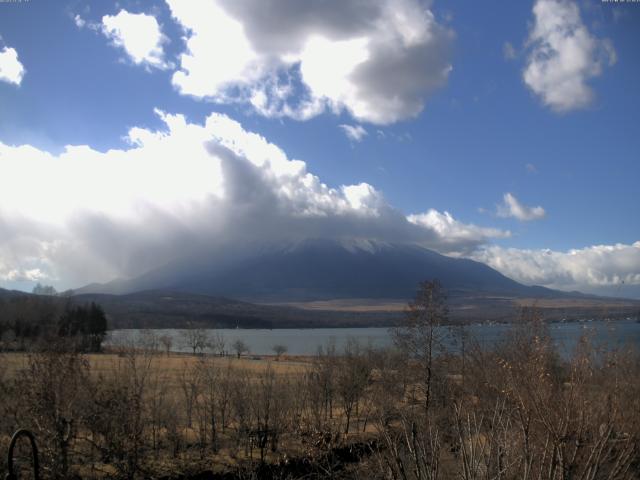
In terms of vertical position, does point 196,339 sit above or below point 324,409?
below

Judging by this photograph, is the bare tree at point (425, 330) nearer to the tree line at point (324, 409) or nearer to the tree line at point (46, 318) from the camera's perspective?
the tree line at point (324, 409)

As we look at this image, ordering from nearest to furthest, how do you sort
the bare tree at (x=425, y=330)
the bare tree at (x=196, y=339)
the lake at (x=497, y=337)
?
1. the lake at (x=497, y=337)
2. the bare tree at (x=425, y=330)
3. the bare tree at (x=196, y=339)

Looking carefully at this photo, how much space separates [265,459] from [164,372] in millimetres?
28189

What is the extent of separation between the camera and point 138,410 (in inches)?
731

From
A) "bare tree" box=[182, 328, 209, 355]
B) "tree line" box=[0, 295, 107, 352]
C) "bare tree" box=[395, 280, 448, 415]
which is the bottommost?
"bare tree" box=[182, 328, 209, 355]

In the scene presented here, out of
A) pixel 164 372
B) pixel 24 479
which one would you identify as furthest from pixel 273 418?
pixel 164 372

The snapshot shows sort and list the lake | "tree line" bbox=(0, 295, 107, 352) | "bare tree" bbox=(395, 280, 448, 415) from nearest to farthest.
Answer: the lake → "bare tree" bbox=(395, 280, 448, 415) → "tree line" bbox=(0, 295, 107, 352)

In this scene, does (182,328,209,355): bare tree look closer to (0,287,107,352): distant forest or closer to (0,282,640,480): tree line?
(0,287,107,352): distant forest

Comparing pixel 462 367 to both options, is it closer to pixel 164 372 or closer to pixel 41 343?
pixel 41 343

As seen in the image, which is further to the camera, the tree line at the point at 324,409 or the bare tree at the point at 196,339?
the bare tree at the point at 196,339

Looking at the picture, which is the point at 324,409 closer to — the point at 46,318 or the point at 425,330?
the point at 425,330

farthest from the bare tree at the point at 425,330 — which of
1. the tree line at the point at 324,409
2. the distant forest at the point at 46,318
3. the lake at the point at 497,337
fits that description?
the distant forest at the point at 46,318

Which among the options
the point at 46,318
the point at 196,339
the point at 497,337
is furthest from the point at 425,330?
the point at 46,318

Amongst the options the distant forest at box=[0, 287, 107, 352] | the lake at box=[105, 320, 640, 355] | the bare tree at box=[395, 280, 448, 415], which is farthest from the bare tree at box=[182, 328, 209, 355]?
the bare tree at box=[395, 280, 448, 415]
